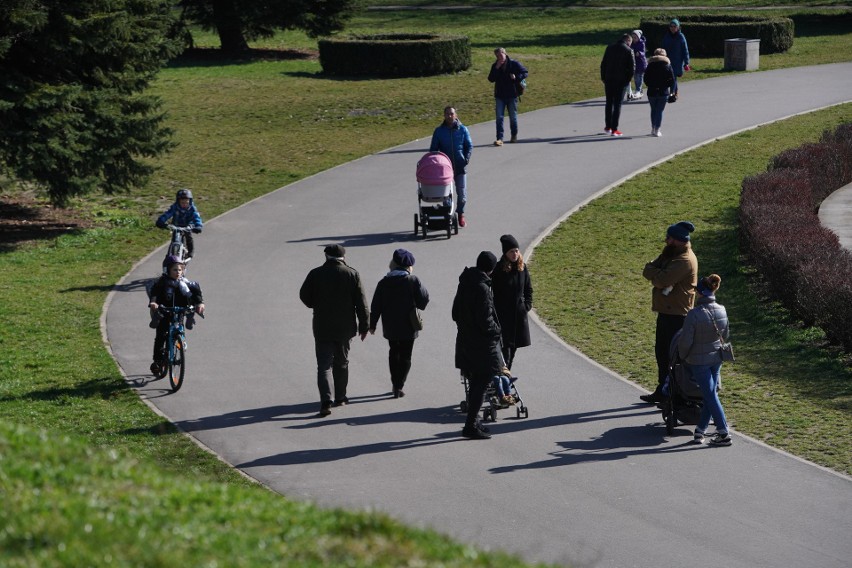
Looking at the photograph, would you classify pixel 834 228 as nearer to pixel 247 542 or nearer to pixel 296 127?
pixel 296 127

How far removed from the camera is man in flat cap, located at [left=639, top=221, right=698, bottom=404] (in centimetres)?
1250

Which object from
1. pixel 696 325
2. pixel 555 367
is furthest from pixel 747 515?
pixel 555 367

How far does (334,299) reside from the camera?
12922 millimetres

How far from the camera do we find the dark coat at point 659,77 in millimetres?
25859

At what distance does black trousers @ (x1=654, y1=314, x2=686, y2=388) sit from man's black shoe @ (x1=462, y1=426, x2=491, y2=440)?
1960 mm

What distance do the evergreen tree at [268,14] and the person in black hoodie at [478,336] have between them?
29065 mm

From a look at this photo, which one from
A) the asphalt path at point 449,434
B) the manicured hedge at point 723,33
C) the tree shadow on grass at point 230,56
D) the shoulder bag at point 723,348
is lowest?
the asphalt path at point 449,434

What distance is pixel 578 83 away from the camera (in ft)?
114

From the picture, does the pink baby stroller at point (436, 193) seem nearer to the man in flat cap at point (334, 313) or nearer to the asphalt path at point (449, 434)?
the asphalt path at point (449, 434)

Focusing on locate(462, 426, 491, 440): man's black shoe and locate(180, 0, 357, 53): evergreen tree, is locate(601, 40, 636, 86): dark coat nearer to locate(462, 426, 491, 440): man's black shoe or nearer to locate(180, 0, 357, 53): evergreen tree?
locate(462, 426, 491, 440): man's black shoe

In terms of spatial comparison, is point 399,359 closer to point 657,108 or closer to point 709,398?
point 709,398

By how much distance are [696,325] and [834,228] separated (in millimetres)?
9418

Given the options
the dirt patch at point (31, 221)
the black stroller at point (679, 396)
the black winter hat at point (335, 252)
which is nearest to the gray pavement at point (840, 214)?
the black stroller at point (679, 396)

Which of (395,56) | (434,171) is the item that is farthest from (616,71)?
(395,56)
